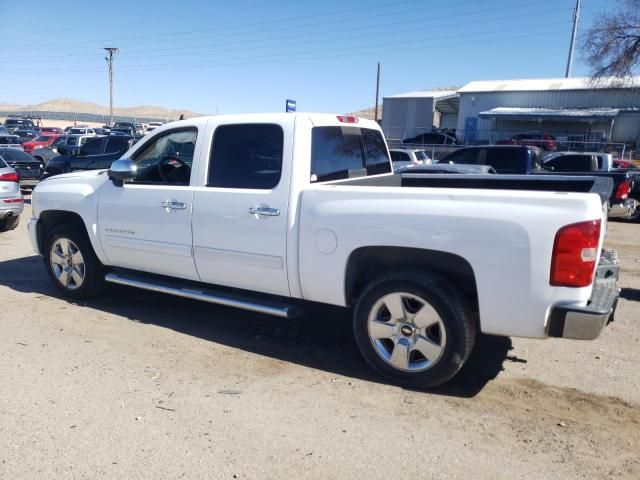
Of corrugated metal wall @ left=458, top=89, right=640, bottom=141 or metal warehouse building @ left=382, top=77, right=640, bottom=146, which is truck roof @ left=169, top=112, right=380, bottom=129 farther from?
corrugated metal wall @ left=458, top=89, right=640, bottom=141

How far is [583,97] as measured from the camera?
139ft

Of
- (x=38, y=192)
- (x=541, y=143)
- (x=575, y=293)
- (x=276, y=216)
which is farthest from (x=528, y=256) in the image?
(x=541, y=143)

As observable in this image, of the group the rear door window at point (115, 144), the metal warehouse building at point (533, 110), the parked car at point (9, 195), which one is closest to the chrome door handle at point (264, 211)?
the parked car at point (9, 195)

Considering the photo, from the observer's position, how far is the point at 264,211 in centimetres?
427

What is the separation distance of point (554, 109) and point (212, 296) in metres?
44.1

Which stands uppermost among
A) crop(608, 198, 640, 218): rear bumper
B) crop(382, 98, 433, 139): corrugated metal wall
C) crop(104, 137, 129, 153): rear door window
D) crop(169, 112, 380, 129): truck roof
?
crop(382, 98, 433, 139): corrugated metal wall

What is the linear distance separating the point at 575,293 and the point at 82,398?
334 centimetres

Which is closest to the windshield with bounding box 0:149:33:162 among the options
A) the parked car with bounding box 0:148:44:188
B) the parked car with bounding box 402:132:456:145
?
the parked car with bounding box 0:148:44:188

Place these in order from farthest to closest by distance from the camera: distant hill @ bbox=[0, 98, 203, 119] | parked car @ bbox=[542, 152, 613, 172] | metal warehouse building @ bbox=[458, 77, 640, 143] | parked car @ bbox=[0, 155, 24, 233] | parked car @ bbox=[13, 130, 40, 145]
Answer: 1. distant hill @ bbox=[0, 98, 203, 119]
2. metal warehouse building @ bbox=[458, 77, 640, 143]
3. parked car @ bbox=[13, 130, 40, 145]
4. parked car @ bbox=[542, 152, 613, 172]
5. parked car @ bbox=[0, 155, 24, 233]

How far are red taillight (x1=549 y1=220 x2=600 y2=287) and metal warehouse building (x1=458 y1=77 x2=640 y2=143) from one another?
34.9 metres

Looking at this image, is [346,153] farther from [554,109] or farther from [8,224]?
[554,109]

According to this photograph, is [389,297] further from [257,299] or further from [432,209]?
[257,299]

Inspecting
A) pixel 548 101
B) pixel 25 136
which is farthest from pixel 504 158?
pixel 25 136

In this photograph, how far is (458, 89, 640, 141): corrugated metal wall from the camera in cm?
3931
